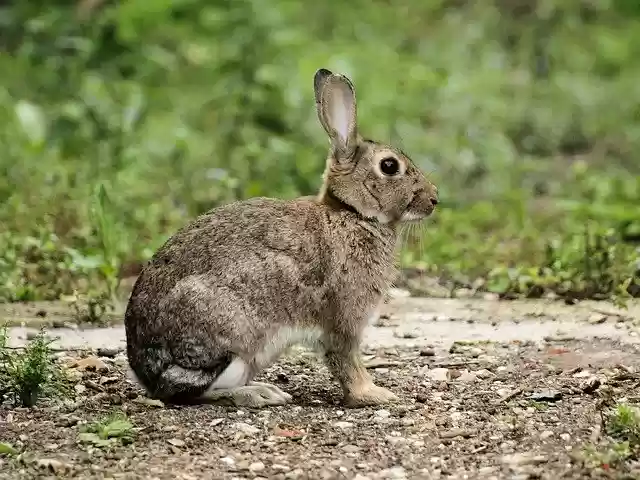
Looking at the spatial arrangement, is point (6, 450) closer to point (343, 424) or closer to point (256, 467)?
point (256, 467)

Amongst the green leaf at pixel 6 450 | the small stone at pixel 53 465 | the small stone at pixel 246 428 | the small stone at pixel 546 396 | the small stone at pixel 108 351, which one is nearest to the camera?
the small stone at pixel 53 465

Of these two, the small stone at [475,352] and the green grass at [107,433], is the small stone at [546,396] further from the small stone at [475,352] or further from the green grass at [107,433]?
the green grass at [107,433]

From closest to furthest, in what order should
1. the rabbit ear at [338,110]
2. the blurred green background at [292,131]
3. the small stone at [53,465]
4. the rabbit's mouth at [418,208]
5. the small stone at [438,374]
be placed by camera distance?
1. the small stone at [53,465]
2. the rabbit ear at [338,110]
3. the rabbit's mouth at [418,208]
4. the small stone at [438,374]
5. the blurred green background at [292,131]

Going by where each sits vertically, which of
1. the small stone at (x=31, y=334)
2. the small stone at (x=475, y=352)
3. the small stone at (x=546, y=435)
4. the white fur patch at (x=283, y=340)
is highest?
the white fur patch at (x=283, y=340)

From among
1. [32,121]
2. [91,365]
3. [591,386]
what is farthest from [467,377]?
[32,121]

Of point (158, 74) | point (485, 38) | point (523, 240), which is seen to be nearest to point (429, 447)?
point (523, 240)

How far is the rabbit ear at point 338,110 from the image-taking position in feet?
18.0

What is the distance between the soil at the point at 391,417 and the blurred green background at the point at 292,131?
0.69m

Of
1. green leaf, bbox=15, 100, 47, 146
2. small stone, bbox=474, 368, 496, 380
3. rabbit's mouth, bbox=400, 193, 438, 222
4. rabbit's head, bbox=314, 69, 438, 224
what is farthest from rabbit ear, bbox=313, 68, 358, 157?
green leaf, bbox=15, 100, 47, 146

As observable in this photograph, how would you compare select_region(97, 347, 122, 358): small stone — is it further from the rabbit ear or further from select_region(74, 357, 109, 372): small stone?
the rabbit ear

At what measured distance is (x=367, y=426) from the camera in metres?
5.05

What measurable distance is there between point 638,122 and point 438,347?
6438 mm

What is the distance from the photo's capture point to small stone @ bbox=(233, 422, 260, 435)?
4922 mm

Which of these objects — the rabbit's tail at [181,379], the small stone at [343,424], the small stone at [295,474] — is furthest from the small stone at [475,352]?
the small stone at [295,474]
